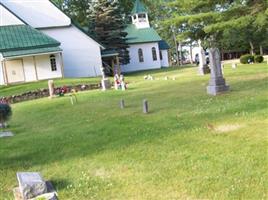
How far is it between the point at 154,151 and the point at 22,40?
35833 mm

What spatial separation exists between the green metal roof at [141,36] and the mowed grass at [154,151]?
46947mm

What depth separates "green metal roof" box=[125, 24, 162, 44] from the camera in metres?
64.0

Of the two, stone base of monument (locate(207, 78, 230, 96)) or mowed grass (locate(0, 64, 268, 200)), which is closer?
mowed grass (locate(0, 64, 268, 200))

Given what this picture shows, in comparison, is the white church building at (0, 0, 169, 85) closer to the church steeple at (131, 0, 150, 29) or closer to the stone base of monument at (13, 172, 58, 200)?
the church steeple at (131, 0, 150, 29)

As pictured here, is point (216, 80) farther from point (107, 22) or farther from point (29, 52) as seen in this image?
point (107, 22)

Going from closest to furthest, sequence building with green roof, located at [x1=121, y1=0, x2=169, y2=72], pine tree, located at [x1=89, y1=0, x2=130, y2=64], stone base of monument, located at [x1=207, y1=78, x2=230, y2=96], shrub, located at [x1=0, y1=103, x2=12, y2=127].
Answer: shrub, located at [x1=0, y1=103, x2=12, y2=127]
stone base of monument, located at [x1=207, y1=78, x2=230, y2=96]
pine tree, located at [x1=89, y1=0, x2=130, y2=64]
building with green roof, located at [x1=121, y1=0, x2=169, y2=72]

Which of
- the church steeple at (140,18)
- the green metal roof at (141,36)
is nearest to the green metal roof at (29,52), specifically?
the green metal roof at (141,36)

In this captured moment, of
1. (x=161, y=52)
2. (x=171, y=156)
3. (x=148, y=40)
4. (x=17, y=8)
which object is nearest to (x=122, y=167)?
(x=171, y=156)

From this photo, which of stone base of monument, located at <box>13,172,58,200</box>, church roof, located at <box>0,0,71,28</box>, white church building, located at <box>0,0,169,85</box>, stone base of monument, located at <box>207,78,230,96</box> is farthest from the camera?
church roof, located at <box>0,0,71,28</box>

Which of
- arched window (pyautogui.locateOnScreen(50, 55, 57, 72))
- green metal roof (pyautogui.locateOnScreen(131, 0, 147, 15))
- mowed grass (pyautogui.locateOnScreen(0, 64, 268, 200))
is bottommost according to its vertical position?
mowed grass (pyautogui.locateOnScreen(0, 64, 268, 200))

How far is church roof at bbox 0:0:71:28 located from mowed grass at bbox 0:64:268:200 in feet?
107

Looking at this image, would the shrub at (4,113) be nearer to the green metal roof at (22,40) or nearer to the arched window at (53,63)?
the green metal roof at (22,40)

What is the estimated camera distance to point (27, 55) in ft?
138

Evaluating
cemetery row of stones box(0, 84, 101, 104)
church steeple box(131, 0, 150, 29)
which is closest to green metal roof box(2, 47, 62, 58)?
cemetery row of stones box(0, 84, 101, 104)
